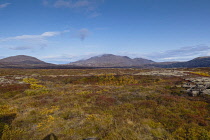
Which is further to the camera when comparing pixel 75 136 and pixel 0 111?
pixel 0 111

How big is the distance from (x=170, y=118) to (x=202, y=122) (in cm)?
205

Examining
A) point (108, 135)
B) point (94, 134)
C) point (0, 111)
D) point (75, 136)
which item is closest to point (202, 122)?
point (108, 135)

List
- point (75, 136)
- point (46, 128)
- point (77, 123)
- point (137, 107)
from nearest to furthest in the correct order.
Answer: point (75, 136) → point (46, 128) → point (77, 123) → point (137, 107)

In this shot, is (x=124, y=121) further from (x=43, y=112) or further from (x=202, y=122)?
(x=43, y=112)

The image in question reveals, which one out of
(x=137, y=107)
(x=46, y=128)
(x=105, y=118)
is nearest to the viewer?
(x=46, y=128)

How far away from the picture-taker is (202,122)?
29.3 feet

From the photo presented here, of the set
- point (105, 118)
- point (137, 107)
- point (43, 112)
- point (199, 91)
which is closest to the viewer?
point (105, 118)

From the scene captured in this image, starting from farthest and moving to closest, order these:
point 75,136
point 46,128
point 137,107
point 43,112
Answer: point 137,107
point 43,112
point 46,128
point 75,136

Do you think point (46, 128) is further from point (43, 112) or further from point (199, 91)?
point (199, 91)

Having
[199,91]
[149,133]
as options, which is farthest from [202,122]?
[199,91]

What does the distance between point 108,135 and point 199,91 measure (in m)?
15.8

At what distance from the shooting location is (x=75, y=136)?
772cm

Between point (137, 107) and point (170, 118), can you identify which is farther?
point (137, 107)

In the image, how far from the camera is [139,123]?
30.0 ft
